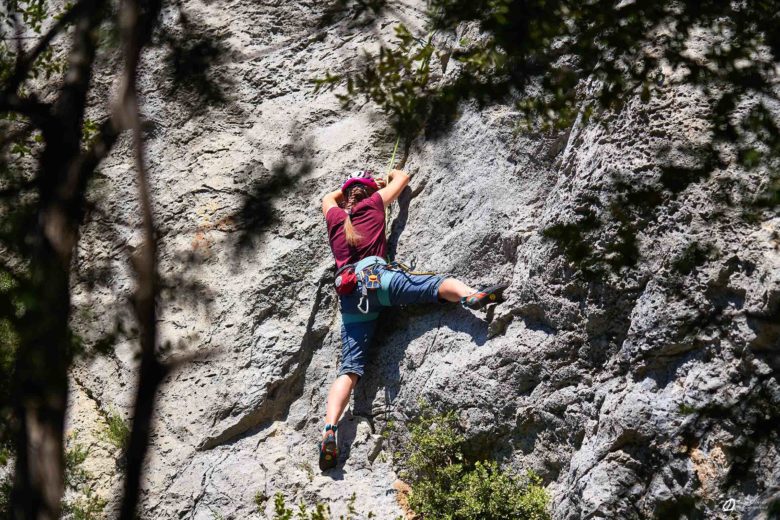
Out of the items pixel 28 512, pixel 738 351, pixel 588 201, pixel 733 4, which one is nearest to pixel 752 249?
pixel 738 351

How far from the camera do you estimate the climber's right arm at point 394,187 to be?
6137 mm

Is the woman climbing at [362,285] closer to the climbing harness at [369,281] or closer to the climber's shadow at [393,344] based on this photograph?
the climbing harness at [369,281]

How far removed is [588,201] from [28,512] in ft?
11.8

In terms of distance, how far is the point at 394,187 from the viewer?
20.3 ft

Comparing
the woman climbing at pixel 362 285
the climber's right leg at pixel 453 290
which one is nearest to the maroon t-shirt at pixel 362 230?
the woman climbing at pixel 362 285

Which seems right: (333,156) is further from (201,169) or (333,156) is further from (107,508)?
(107,508)

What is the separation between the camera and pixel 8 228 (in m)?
3.72

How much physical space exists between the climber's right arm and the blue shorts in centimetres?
63

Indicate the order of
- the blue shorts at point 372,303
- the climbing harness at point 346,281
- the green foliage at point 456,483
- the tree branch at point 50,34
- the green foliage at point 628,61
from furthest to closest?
the climbing harness at point 346,281 < the blue shorts at point 372,303 < the green foliage at point 456,483 < the green foliage at point 628,61 < the tree branch at point 50,34

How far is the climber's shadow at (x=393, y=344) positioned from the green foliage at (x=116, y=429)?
1809 mm

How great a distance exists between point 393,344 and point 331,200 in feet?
3.89

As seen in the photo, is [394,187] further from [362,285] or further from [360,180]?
[362,285]

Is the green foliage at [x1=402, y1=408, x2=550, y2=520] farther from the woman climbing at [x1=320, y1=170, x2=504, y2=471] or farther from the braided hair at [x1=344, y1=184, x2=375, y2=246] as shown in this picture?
the braided hair at [x1=344, y1=184, x2=375, y2=246]

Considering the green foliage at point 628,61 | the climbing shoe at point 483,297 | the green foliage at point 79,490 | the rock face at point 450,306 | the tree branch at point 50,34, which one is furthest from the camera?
the green foliage at point 79,490
